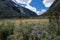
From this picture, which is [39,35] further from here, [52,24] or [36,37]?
[52,24]

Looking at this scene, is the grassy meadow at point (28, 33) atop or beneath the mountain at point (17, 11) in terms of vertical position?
beneath

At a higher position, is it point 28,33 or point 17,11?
point 17,11

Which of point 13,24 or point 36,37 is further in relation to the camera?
point 13,24

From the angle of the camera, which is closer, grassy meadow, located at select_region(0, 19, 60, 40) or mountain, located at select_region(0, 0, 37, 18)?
grassy meadow, located at select_region(0, 19, 60, 40)

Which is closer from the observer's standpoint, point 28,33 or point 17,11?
point 28,33

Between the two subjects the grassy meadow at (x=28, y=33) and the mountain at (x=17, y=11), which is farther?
the mountain at (x=17, y=11)

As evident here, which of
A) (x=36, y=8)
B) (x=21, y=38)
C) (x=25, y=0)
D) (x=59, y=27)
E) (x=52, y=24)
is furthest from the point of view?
(x=59, y=27)

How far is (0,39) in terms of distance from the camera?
281 inches

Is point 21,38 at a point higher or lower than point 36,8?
lower

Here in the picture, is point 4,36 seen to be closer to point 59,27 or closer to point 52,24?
point 52,24

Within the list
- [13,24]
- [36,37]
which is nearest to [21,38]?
[36,37]

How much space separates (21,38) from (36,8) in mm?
1174

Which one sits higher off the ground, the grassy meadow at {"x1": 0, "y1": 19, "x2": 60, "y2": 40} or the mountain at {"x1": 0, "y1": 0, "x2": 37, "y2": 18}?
the mountain at {"x1": 0, "y1": 0, "x2": 37, "y2": 18}

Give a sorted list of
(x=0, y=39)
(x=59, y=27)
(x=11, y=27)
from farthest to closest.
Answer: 1. (x=59, y=27)
2. (x=11, y=27)
3. (x=0, y=39)
